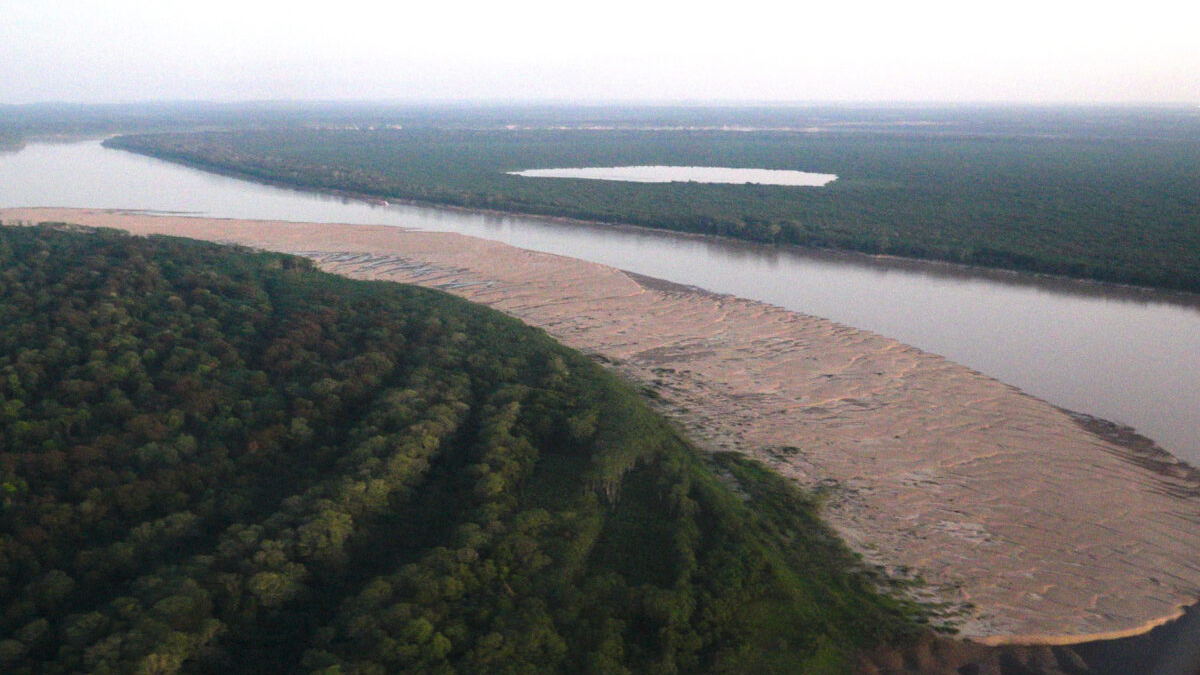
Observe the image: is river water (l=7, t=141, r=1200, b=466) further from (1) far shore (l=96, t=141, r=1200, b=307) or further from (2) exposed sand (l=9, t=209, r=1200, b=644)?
(2) exposed sand (l=9, t=209, r=1200, b=644)

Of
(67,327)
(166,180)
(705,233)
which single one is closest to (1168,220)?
(705,233)

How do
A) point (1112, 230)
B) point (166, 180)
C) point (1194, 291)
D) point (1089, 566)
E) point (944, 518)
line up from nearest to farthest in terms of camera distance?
point (1089, 566)
point (944, 518)
point (1194, 291)
point (1112, 230)
point (166, 180)

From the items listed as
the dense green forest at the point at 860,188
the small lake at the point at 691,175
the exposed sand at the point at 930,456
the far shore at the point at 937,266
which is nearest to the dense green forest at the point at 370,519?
the exposed sand at the point at 930,456

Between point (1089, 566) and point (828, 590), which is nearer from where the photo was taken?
point (828, 590)

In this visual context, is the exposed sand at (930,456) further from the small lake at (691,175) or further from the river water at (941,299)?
the small lake at (691,175)

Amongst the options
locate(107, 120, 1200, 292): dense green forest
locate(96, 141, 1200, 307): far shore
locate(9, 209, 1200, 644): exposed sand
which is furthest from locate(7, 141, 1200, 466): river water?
locate(9, 209, 1200, 644): exposed sand

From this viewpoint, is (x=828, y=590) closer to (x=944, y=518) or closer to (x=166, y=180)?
(x=944, y=518)
